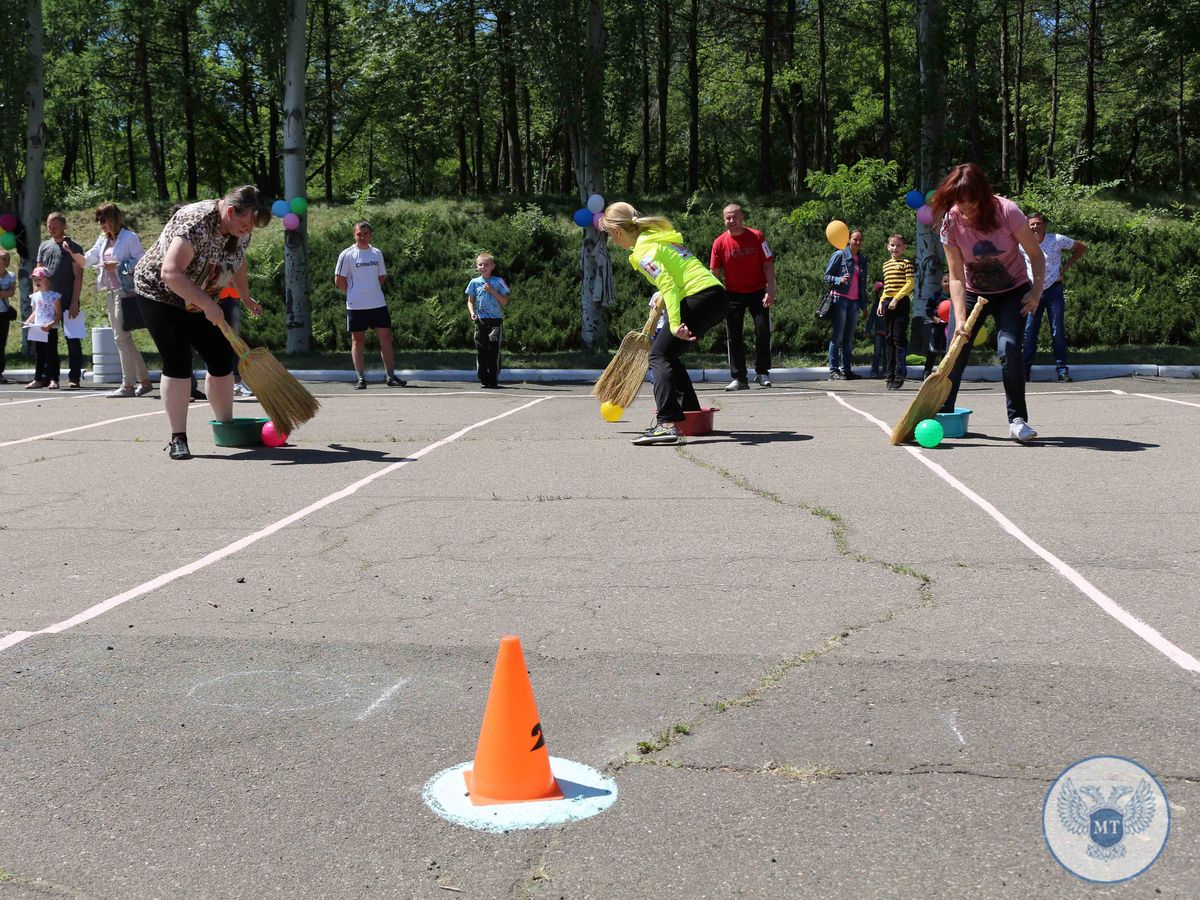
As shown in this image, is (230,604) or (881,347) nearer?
(230,604)

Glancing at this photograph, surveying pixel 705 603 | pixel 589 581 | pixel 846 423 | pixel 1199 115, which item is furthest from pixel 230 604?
pixel 1199 115

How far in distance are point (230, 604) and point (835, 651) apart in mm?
2528

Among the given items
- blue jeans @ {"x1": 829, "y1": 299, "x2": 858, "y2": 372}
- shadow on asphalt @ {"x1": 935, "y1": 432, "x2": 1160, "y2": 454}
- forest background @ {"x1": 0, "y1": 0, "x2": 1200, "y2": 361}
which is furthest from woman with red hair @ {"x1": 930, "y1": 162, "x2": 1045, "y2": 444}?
forest background @ {"x1": 0, "y1": 0, "x2": 1200, "y2": 361}

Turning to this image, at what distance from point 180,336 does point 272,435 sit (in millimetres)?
1054

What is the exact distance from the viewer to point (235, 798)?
3248mm

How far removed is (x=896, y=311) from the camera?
15.3 metres

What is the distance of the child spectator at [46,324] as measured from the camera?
15562 mm

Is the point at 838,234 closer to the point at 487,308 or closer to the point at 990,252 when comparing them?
the point at 487,308

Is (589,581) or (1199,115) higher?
(1199,115)

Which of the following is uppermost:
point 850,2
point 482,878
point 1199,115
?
point 850,2

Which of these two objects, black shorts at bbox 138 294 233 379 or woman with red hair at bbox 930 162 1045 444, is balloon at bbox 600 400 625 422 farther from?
black shorts at bbox 138 294 233 379

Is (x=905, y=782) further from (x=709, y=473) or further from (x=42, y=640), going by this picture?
(x=709, y=473)

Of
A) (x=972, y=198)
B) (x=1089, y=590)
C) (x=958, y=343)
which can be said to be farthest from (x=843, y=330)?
(x=1089, y=590)

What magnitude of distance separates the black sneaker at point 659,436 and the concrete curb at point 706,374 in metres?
7.14
